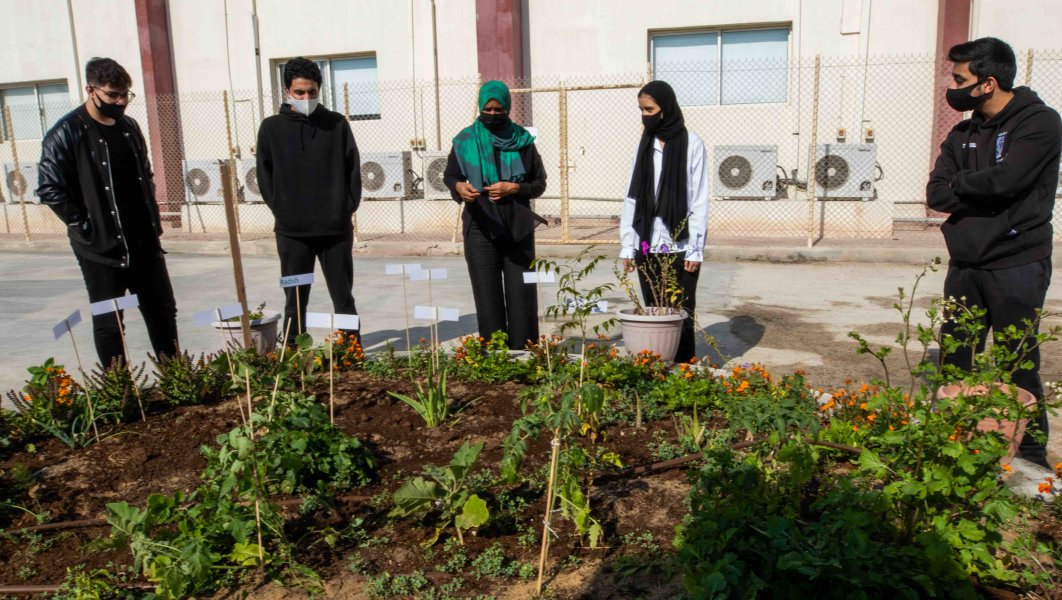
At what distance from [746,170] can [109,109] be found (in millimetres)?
9501

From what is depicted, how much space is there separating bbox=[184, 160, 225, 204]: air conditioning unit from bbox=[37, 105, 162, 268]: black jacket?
430 inches

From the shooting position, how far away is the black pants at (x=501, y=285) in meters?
4.94

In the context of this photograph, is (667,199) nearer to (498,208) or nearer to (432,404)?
(498,208)

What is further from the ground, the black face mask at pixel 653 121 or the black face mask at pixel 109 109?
the black face mask at pixel 109 109

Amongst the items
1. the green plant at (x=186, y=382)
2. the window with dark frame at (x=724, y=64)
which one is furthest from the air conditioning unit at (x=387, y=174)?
the green plant at (x=186, y=382)

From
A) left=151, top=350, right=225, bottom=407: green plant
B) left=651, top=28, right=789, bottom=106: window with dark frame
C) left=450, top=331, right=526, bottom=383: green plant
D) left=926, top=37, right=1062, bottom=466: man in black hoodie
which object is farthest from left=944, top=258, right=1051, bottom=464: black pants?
left=651, top=28, right=789, bottom=106: window with dark frame

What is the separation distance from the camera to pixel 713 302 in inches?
308

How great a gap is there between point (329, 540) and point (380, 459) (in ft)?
2.40

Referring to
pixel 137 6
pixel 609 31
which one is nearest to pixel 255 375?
pixel 609 31

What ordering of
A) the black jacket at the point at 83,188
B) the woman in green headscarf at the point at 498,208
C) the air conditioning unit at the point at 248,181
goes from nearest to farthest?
the black jacket at the point at 83,188 < the woman in green headscarf at the point at 498,208 < the air conditioning unit at the point at 248,181

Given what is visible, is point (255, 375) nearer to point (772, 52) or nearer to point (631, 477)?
point (631, 477)

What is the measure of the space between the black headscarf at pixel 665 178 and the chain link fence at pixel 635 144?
6527 mm

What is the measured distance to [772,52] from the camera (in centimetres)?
1282

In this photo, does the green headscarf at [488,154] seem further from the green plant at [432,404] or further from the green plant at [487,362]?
the green plant at [432,404]
